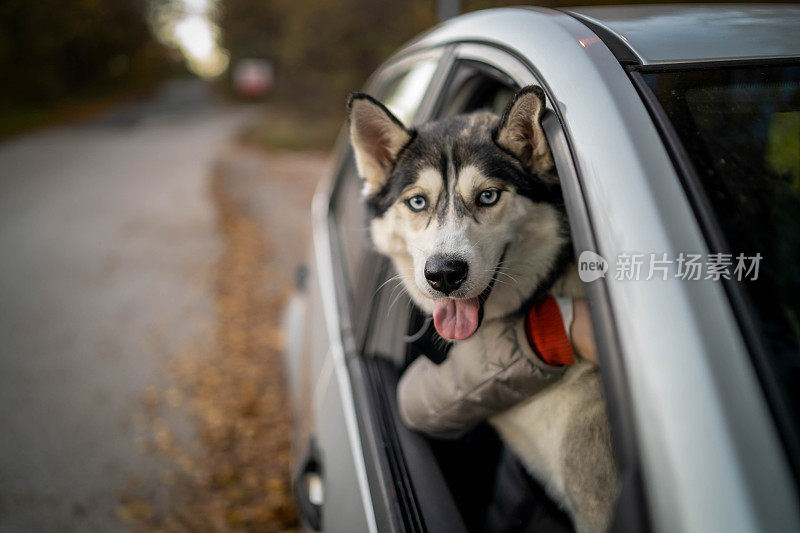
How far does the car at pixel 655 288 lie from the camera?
72cm

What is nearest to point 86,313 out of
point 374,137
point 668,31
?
point 374,137

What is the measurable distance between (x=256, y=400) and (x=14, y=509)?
1.66m

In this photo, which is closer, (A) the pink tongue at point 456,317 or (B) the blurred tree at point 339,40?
(A) the pink tongue at point 456,317

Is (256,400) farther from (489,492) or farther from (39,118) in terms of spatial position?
(39,118)

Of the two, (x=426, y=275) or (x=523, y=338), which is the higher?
(x=426, y=275)

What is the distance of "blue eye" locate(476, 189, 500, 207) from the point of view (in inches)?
61.0

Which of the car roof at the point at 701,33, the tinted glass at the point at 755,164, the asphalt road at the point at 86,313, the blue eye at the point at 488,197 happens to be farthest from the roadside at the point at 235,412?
the car roof at the point at 701,33

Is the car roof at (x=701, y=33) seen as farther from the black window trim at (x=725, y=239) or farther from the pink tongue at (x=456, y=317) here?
the pink tongue at (x=456, y=317)

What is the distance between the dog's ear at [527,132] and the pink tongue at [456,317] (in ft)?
1.41

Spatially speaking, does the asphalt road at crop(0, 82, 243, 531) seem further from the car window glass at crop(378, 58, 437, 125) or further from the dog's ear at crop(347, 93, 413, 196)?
the car window glass at crop(378, 58, 437, 125)

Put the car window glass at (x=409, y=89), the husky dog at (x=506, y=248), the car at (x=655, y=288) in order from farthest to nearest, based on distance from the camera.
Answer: the car window glass at (x=409, y=89) → the husky dog at (x=506, y=248) → the car at (x=655, y=288)

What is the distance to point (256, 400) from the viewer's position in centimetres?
422

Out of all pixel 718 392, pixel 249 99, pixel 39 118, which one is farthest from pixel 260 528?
pixel 249 99

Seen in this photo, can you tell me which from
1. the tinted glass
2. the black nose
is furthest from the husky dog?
the tinted glass
